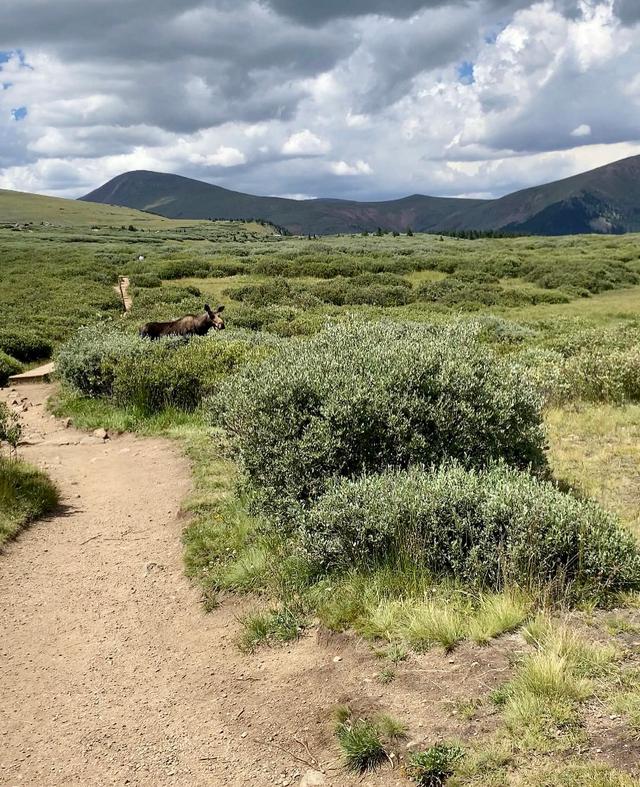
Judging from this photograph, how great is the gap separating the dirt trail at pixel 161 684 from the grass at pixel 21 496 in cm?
Answer: 36

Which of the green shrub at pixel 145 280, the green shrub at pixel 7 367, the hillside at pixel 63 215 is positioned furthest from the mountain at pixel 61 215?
the green shrub at pixel 7 367

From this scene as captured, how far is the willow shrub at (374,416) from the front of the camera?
676 centimetres

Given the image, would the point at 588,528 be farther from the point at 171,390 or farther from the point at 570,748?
the point at 171,390

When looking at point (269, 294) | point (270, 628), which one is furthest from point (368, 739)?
point (269, 294)

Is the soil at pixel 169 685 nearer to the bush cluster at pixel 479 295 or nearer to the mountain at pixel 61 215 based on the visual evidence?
the bush cluster at pixel 479 295

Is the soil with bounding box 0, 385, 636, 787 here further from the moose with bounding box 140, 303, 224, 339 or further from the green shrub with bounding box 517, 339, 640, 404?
the moose with bounding box 140, 303, 224, 339

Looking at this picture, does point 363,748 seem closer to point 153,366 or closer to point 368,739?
point 368,739

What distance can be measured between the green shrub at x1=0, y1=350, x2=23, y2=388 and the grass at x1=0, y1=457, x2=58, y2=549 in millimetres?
10048

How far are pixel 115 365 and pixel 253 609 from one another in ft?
29.6

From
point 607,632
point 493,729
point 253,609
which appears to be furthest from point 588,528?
point 253,609

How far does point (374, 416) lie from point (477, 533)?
5.98 ft

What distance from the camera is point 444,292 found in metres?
38.4

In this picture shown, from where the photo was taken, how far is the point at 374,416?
6801 mm

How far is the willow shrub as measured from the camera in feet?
22.2
